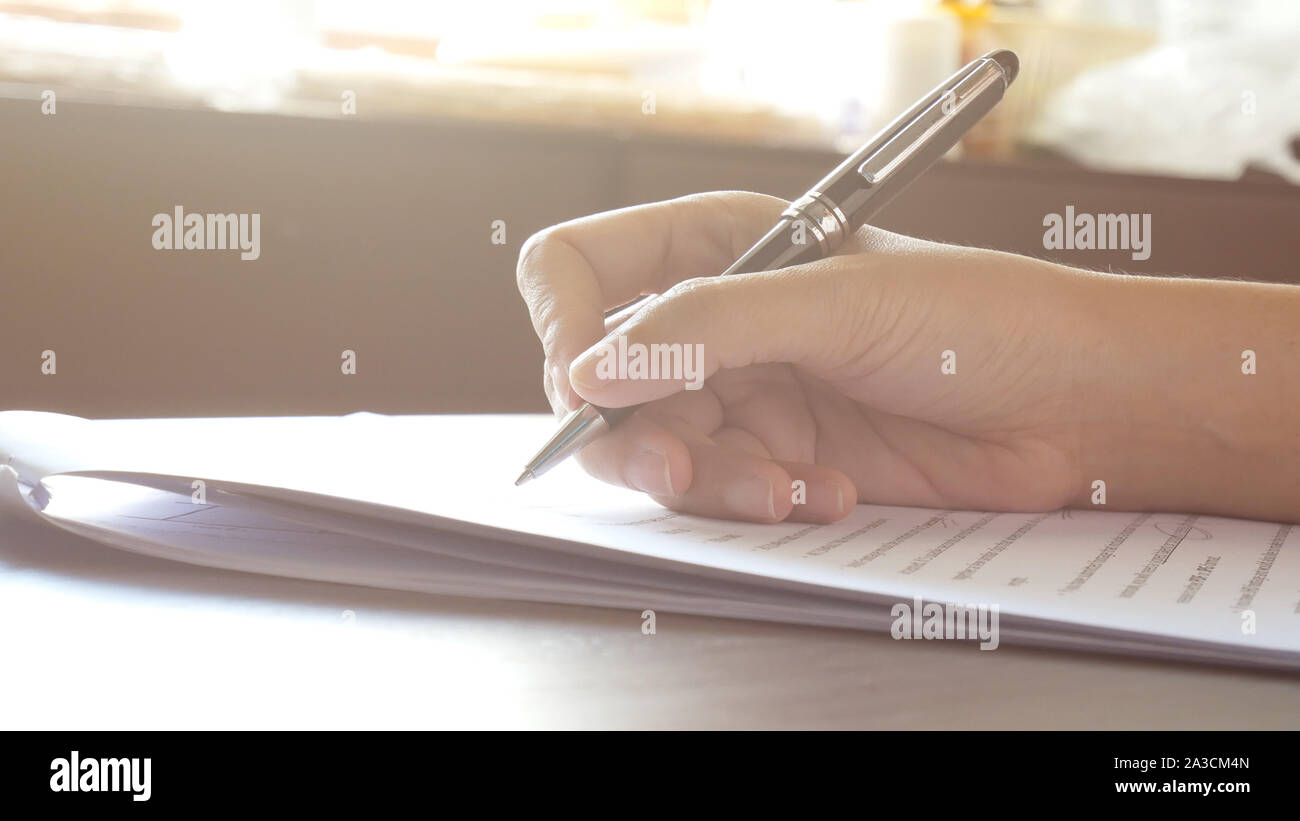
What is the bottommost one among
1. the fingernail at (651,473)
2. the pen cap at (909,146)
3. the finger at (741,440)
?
the fingernail at (651,473)

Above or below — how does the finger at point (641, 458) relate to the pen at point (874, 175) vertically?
below

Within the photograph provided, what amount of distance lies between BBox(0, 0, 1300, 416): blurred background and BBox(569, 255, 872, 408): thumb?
2.27 ft

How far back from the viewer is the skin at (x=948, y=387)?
1.80 feet

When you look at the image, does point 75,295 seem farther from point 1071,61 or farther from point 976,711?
point 1071,61

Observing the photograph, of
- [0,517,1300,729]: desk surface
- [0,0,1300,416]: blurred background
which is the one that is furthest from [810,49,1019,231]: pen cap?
[0,0,1300,416]: blurred background

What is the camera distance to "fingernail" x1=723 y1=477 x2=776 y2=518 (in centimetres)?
54

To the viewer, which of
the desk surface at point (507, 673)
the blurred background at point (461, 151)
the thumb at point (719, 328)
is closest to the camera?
the desk surface at point (507, 673)

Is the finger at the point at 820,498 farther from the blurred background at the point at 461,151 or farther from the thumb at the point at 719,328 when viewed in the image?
the blurred background at the point at 461,151

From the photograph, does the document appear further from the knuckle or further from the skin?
the knuckle

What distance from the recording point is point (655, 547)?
17.0 inches

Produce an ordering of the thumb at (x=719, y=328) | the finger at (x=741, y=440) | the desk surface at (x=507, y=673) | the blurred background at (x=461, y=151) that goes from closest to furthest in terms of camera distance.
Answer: the desk surface at (x=507, y=673) < the thumb at (x=719, y=328) < the finger at (x=741, y=440) < the blurred background at (x=461, y=151)

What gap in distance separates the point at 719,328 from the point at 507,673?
0.24m

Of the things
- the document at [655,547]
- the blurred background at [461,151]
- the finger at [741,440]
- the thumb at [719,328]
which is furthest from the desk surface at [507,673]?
the blurred background at [461,151]

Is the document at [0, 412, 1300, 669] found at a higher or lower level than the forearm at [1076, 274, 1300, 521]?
lower
